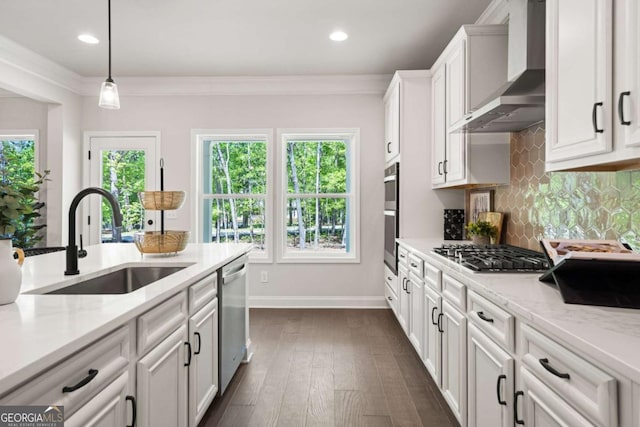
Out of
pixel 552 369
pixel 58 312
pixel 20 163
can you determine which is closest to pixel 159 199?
pixel 58 312

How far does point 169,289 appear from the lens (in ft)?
4.75

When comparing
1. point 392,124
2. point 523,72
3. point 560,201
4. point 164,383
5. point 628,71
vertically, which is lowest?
point 164,383

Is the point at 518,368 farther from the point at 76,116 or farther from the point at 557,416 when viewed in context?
the point at 76,116

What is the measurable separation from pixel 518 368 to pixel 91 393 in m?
1.31

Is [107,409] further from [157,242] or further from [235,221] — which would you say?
[235,221]

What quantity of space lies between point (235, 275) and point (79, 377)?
1.58m

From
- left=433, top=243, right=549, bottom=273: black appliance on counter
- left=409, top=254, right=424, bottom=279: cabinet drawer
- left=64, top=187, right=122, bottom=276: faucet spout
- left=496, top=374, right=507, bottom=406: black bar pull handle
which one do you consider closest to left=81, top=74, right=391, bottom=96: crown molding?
left=409, top=254, right=424, bottom=279: cabinet drawer

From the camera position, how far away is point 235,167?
471cm

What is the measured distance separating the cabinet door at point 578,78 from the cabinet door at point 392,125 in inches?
81.0

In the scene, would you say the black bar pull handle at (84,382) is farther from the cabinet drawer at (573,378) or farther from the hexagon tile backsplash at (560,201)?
the hexagon tile backsplash at (560,201)

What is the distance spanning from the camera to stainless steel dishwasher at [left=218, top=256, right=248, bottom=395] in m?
2.27

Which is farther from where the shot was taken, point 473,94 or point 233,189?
point 233,189

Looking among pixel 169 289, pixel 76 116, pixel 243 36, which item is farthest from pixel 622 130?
pixel 76 116

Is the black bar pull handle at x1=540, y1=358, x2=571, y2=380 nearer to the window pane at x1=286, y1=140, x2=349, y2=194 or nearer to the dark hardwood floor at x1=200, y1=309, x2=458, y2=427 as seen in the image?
the dark hardwood floor at x1=200, y1=309, x2=458, y2=427
